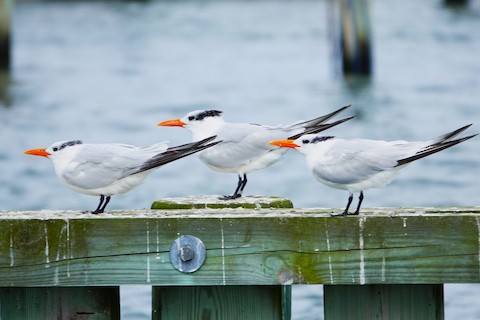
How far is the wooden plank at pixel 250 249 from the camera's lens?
12.4 ft

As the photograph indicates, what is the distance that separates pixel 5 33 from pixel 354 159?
21.2 meters

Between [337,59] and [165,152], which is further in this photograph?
[337,59]

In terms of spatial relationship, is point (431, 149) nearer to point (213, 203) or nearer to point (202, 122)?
point (213, 203)

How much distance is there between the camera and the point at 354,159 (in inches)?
176

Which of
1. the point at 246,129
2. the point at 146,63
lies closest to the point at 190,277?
the point at 246,129

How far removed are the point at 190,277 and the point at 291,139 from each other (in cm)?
119

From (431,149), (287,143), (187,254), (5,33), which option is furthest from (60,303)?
(5,33)

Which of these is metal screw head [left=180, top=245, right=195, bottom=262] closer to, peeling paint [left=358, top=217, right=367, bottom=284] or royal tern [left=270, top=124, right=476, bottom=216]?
peeling paint [left=358, top=217, right=367, bottom=284]

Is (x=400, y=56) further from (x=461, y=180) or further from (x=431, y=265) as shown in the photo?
(x=431, y=265)

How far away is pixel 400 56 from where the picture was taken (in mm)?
29719

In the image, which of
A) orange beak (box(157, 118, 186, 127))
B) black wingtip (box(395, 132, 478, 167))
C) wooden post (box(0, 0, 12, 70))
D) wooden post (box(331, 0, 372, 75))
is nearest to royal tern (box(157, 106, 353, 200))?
orange beak (box(157, 118, 186, 127))

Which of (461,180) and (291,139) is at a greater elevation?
(461,180)

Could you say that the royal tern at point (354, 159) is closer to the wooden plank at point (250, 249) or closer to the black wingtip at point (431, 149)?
the black wingtip at point (431, 149)

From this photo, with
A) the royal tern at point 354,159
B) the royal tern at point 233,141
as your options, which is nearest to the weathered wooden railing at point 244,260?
the royal tern at point 354,159
